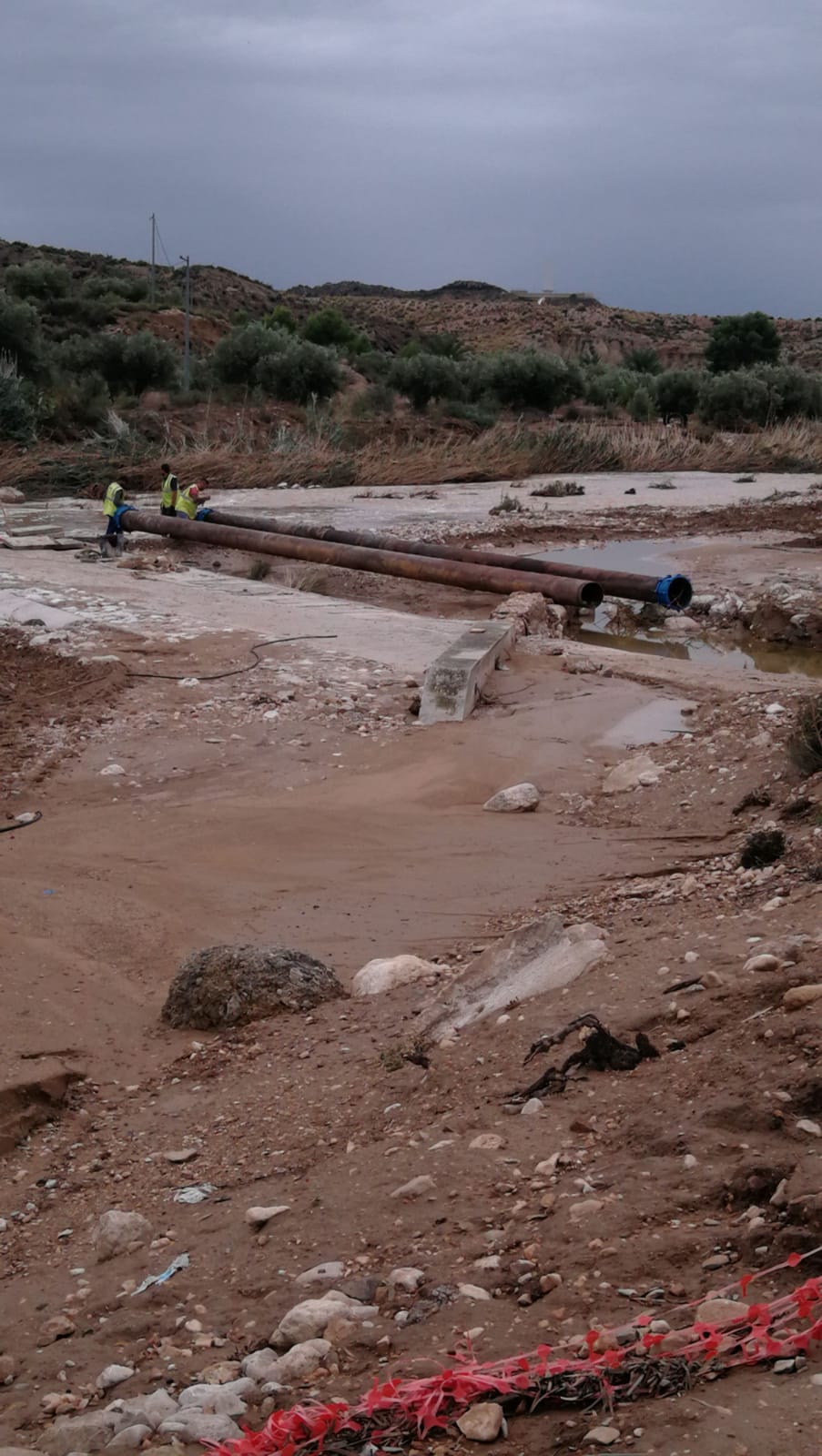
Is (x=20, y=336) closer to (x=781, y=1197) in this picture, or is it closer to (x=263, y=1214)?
(x=263, y=1214)

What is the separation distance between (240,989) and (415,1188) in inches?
75.2

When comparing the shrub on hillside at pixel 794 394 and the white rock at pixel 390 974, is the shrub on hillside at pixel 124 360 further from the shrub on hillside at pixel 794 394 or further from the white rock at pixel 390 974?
the white rock at pixel 390 974

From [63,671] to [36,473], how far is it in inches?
567

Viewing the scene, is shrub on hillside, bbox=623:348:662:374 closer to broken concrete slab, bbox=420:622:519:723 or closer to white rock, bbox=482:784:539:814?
broken concrete slab, bbox=420:622:519:723

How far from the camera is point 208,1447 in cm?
246

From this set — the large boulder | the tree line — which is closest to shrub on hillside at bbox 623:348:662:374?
the tree line

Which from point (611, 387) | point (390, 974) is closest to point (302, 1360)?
point (390, 974)

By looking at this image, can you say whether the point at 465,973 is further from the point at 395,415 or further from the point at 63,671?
the point at 395,415

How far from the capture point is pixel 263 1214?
3436mm

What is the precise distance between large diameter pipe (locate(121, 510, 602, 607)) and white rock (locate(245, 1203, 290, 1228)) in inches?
378

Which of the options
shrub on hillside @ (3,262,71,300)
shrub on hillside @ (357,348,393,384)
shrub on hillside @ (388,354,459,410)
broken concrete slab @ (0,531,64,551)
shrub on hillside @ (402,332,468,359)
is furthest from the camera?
shrub on hillside @ (402,332,468,359)

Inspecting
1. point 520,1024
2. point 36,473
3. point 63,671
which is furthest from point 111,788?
point 36,473

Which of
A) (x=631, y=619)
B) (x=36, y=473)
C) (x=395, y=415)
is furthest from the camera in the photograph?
(x=395, y=415)

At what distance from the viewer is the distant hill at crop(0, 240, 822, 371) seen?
47781 millimetres
